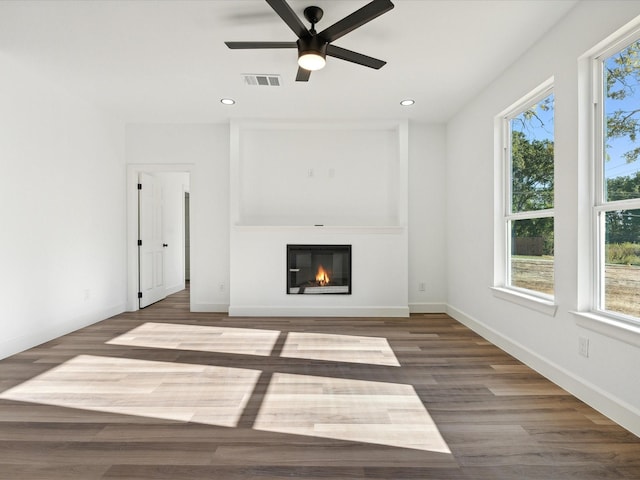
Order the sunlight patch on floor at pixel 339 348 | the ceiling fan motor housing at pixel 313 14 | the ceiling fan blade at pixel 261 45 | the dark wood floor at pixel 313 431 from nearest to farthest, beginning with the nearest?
the dark wood floor at pixel 313 431, the ceiling fan motor housing at pixel 313 14, the ceiling fan blade at pixel 261 45, the sunlight patch on floor at pixel 339 348

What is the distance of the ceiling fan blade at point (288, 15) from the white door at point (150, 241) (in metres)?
3.71

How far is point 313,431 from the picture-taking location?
193 cm

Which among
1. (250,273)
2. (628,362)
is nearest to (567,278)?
(628,362)

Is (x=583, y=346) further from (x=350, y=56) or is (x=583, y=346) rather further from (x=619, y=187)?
(x=350, y=56)

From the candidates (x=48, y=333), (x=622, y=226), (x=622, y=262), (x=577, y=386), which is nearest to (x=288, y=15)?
(x=622, y=226)

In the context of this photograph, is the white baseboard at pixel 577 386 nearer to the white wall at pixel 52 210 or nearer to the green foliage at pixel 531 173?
the green foliage at pixel 531 173

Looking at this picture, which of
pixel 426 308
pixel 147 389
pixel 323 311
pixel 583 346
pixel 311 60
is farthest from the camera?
pixel 426 308

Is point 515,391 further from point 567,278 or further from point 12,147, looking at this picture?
point 12,147

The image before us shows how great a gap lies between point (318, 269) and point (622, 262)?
130 inches

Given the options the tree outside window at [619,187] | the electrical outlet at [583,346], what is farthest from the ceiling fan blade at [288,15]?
the electrical outlet at [583,346]

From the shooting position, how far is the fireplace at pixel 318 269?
4848 millimetres

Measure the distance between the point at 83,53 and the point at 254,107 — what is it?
1.79 meters

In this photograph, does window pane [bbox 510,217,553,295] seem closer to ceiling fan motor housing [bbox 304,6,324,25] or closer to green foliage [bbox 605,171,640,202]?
green foliage [bbox 605,171,640,202]

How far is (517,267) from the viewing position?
3.38 metres
